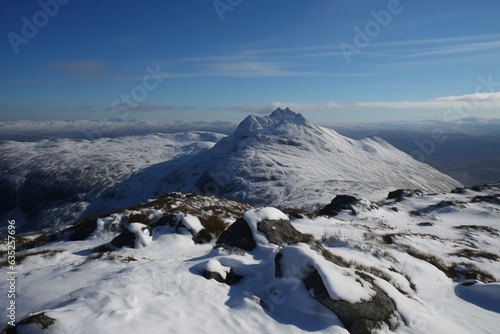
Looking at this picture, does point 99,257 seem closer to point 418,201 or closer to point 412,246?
point 412,246

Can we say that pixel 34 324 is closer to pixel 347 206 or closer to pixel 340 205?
Answer: pixel 347 206

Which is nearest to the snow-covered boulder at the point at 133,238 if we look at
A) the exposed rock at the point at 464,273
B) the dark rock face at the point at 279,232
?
the dark rock face at the point at 279,232

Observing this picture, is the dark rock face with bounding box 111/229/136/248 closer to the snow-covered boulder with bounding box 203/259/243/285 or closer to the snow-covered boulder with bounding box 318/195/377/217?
the snow-covered boulder with bounding box 203/259/243/285

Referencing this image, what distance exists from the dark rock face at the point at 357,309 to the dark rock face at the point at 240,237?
16.5ft

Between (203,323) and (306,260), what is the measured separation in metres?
3.90

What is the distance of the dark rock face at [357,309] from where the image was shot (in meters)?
8.37

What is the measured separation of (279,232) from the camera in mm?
15242

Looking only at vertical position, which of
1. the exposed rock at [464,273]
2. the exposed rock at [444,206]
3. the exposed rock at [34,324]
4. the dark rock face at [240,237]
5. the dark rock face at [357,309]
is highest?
the exposed rock at [34,324]

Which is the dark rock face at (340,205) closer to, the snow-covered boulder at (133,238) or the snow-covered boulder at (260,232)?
the snow-covered boulder at (260,232)

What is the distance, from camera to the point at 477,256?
21.5 m

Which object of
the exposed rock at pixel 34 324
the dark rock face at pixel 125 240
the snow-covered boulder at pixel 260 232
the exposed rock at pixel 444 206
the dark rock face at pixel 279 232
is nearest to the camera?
the exposed rock at pixel 34 324

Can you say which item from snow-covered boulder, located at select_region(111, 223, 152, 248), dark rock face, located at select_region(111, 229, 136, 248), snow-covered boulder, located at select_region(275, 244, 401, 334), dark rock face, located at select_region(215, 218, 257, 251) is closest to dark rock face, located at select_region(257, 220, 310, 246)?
dark rock face, located at select_region(215, 218, 257, 251)

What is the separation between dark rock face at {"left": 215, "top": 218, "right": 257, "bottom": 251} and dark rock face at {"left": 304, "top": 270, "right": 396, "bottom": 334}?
5041 millimetres

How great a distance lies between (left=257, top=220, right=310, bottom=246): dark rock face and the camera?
14.7 m
